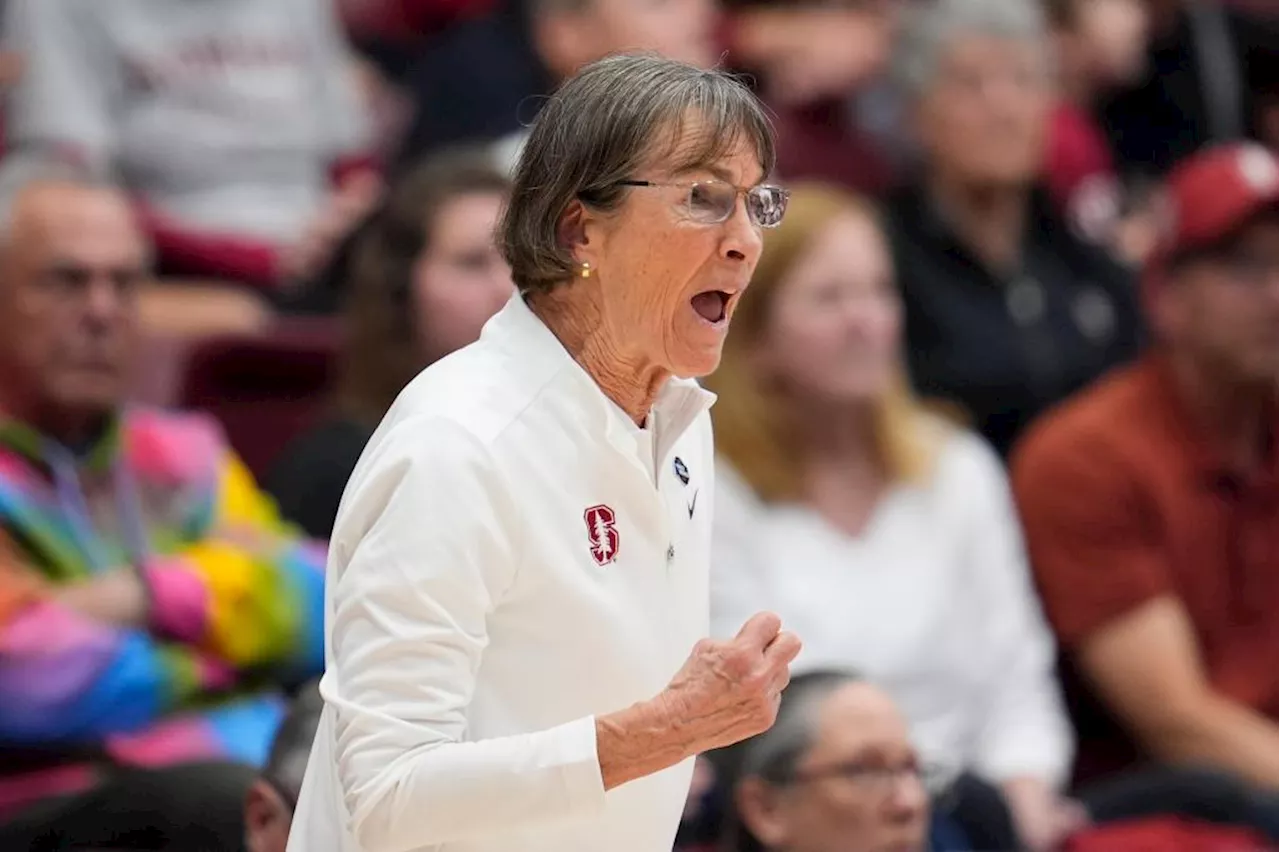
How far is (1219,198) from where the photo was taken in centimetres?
381

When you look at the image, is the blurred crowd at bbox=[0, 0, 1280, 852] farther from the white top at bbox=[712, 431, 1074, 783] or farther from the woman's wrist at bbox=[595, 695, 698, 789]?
the woman's wrist at bbox=[595, 695, 698, 789]

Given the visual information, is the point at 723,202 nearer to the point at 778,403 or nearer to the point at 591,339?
the point at 591,339

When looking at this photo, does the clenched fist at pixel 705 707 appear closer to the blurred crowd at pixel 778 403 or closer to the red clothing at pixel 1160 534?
the blurred crowd at pixel 778 403

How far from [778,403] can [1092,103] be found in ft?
7.48

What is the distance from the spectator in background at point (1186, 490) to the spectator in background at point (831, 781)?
38.9 inches

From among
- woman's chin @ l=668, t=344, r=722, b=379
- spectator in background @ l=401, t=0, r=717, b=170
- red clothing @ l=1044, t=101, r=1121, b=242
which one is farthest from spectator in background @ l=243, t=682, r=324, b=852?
red clothing @ l=1044, t=101, r=1121, b=242

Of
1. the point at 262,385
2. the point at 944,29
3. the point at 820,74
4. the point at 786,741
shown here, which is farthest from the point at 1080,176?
the point at 786,741

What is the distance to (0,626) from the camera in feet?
9.32

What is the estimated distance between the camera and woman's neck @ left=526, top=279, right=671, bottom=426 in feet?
6.12

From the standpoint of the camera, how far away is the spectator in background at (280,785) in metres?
2.44

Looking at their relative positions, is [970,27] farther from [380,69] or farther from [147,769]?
[147,769]

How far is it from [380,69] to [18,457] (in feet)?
8.17

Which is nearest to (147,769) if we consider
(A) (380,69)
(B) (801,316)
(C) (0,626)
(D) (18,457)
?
(C) (0,626)

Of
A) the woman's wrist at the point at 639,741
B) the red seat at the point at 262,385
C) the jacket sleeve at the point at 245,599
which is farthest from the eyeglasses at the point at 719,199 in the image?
the red seat at the point at 262,385
